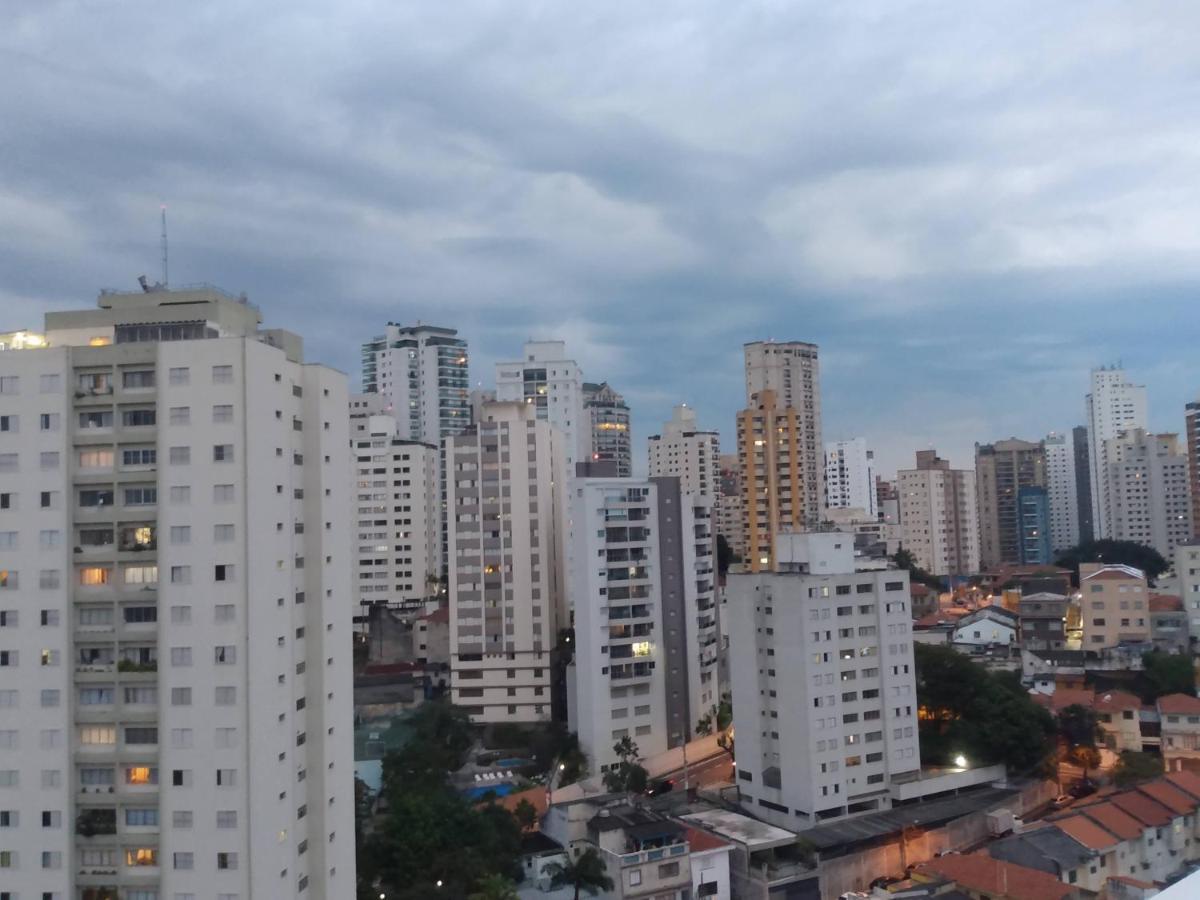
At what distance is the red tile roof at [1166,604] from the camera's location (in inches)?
1074

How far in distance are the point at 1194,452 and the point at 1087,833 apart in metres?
32.4

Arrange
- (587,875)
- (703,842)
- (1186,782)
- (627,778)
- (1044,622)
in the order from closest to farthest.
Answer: (587,875) → (703,842) → (1186,782) → (627,778) → (1044,622)

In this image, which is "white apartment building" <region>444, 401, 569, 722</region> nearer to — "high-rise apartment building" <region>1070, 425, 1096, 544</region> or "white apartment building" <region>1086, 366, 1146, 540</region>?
"white apartment building" <region>1086, 366, 1146, 540</region>

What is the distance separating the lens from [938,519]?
52250 mm

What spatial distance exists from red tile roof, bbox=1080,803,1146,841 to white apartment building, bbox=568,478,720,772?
387 inches

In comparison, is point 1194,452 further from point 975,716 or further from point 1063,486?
point 975,716

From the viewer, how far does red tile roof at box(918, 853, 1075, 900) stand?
13.8 m

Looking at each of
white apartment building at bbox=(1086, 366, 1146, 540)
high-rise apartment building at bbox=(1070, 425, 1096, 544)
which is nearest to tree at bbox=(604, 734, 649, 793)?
white apartment building at bbox=(1086, 366, 1146, 540)

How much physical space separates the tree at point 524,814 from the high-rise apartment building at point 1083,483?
51.4 meters

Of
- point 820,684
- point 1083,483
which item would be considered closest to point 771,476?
point 820,684

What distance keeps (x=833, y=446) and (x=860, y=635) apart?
47.7 m

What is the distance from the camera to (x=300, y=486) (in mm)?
12781

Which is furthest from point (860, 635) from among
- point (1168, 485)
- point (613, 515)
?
point (1168, 485)

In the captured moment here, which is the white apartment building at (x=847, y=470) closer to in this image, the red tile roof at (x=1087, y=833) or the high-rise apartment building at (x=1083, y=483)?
the high-rise apartment building at (x=1083, y=483)
